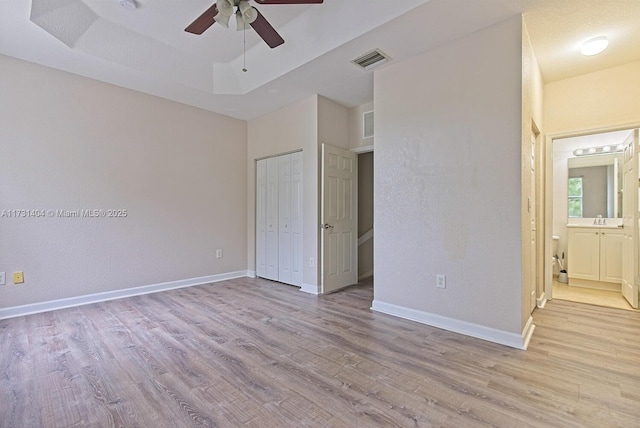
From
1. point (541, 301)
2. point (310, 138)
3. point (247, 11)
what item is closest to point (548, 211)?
point (541, 301)

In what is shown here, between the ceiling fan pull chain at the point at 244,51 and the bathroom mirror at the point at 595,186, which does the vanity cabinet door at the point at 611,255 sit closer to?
the bathroom mirror at the point at 595,186

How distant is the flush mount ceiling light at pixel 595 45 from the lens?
2.67 metres

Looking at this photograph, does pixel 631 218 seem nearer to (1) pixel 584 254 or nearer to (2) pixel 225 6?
(1) pixel 584 254

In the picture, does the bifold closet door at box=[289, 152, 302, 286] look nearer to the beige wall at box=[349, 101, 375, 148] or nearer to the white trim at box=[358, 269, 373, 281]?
the beige wall at box=[349, 101, 375, 148]

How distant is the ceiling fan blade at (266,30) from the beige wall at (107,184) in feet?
7.89

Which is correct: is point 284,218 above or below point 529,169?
below

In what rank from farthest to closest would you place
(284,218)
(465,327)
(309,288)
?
(284,218) < (309,288) < (465,327)

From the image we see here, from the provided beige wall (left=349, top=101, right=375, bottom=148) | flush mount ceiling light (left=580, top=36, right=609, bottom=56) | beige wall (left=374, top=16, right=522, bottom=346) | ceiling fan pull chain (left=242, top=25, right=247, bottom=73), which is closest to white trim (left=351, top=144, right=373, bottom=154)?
beige wall (left=349, top=101, right=375, bottom=148)

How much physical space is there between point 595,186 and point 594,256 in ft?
4.45

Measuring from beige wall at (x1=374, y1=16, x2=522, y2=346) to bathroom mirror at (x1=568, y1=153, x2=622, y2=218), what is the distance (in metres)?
3.77

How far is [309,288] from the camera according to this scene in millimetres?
4082

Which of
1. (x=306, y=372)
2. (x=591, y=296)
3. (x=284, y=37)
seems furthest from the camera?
(x=591, y=296)

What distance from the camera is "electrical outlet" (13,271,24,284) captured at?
3135 millimetres

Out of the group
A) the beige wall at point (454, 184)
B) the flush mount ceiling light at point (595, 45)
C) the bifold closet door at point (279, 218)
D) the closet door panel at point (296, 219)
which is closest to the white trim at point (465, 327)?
the beige wall at point (454, 184)
